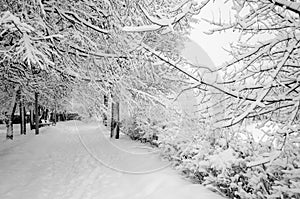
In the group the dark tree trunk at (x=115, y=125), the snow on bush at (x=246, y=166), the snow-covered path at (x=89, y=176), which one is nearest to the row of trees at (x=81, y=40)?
the snow on bush at (x=246, y=166)

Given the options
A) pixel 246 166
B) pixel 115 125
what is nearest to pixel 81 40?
pixel 246 166

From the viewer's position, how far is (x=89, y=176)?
7.98 meters

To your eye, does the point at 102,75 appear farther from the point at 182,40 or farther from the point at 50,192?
the point at 182,40

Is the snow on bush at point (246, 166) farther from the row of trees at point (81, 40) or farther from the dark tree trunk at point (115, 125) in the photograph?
the dark tree trunk at point (115, 125)

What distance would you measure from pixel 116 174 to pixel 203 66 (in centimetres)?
599

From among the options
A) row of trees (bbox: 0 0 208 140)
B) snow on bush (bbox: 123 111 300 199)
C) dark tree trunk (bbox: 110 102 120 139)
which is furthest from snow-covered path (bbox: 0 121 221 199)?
dark tree trunk (bbox: 110 102 120 139)

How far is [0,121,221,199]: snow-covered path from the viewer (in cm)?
618

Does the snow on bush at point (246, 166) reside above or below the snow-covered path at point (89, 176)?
above

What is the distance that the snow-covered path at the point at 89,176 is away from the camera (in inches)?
243

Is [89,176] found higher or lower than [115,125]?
lower

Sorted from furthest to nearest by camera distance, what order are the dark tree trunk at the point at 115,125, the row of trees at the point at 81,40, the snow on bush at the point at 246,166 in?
the dark tree trunk at the point at 115,125, the row of trees at the point at 81,40, the snow on bush at the point at 246,166

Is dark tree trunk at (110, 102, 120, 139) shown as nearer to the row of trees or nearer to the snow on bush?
the row of trees

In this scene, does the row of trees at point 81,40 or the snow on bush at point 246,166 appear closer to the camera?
the snow on bush at point 246,166

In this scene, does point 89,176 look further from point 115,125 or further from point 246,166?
point 115,125
